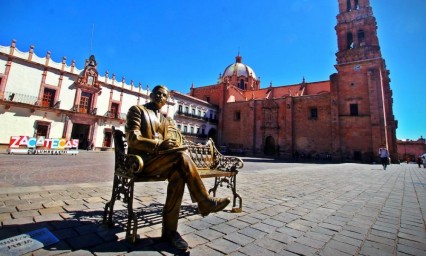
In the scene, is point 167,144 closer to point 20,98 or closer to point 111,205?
point 111,205

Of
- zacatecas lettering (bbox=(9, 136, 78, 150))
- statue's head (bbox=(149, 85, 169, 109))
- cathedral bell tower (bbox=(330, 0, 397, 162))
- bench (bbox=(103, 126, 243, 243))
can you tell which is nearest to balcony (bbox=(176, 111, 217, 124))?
zacatecas lettering (bbox=(9, 136, 78, 150))

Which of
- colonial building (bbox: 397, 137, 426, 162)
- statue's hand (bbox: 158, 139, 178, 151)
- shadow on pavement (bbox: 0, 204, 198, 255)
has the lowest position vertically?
shadow on pavement (bbox: 0, 204, 198, 255)

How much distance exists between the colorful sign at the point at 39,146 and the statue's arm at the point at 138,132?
15.7m

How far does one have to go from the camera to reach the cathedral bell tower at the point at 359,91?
76.0 feet

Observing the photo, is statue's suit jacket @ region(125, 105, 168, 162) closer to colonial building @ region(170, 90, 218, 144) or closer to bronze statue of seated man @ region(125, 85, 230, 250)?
bronze statue of seated man @ region(125, 85, 230, 250)

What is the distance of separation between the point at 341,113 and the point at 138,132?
28.6 metres

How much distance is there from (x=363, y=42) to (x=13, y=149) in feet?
115

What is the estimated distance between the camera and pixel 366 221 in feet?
9.70

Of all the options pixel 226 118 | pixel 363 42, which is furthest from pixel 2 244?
pixel 226 118

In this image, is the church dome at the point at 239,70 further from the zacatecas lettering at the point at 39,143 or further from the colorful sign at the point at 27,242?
A: the colorful sign at the point at 27,242

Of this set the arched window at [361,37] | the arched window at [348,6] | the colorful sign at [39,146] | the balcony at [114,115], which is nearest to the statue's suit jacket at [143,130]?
the colorful sign at [39,146]

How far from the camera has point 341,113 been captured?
2570 centimetres

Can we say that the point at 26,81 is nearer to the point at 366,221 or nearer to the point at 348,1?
the point at 366,221

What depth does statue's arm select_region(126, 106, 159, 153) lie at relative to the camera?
7.20 ft
